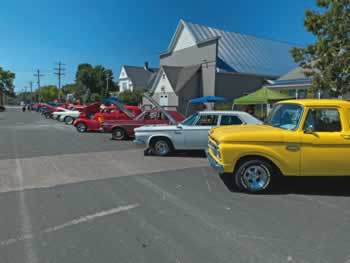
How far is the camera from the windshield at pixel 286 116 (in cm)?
499

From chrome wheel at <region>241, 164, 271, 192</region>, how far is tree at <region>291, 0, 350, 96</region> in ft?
25.1

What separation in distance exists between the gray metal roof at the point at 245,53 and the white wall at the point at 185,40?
0.51 metres

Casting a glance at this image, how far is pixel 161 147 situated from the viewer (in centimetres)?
874

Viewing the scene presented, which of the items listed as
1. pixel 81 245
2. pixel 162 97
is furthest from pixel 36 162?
pixel 162 97

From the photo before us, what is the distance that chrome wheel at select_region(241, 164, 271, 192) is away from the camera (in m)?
5.05

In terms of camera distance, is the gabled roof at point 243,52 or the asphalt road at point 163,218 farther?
the gabled roof at point 243,52

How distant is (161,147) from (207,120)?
1901 mm

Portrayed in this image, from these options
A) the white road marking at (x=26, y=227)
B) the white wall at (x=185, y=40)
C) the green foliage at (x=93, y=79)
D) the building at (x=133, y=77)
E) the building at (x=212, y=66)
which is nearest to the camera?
the white road marking at (x=26, y=227)

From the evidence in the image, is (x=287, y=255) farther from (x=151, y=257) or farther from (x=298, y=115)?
(x=298, y=115)

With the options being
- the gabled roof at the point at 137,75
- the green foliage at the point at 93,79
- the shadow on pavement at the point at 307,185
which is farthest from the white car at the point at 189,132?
the green foliage at the point at 93,79

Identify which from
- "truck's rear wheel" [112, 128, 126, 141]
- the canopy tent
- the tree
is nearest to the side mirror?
the tree

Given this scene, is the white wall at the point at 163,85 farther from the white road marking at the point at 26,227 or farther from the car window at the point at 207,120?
the white road marking at the point at 26,227

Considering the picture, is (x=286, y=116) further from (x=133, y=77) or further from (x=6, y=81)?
(x=6, y=81)

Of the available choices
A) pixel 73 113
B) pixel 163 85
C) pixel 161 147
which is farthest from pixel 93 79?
pixel 161 147
